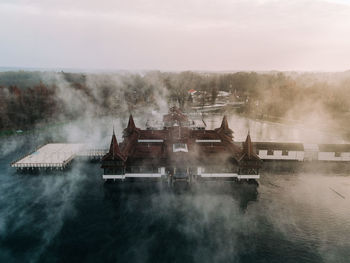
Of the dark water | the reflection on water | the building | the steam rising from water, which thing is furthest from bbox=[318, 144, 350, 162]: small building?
the building

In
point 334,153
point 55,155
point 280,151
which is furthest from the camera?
point 55,155

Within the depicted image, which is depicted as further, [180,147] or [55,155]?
[55,155]

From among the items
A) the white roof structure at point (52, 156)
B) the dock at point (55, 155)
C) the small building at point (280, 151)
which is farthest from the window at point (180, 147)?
the white roof structure at point (52, 156)

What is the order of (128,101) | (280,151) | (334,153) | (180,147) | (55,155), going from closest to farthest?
(180,147) < (280,151) < (334,153) < (55,155) < (128,101)

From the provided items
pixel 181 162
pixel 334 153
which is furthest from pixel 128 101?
pixel 334 153

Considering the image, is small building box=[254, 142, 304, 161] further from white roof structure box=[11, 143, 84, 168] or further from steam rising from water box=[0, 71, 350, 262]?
white roof structure box=[11, 143, 84, 168]

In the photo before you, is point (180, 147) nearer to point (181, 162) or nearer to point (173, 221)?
point (181, 162)

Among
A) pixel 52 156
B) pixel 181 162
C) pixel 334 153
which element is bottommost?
pixel 52 156

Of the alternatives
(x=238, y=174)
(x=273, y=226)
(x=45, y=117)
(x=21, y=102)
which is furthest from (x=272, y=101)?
(x=21, y=102)

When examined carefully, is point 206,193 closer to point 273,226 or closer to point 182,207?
point 182,207
